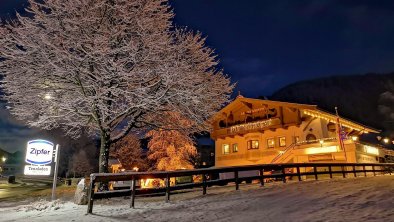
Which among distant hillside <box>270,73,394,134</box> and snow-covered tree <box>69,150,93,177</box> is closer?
snow-covered tree <box>69,150,93,177</box>

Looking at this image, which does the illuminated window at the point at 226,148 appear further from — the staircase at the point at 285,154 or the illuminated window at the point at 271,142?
the staircase at the point at 285,154

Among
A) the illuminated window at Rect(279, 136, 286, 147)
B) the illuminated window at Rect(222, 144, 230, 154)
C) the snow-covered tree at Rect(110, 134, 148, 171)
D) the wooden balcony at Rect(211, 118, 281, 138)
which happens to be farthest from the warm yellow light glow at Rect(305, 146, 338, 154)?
the snow-covered tree at Rect(110, 134, 148, 171)

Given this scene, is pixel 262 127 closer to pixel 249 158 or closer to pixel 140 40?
pixel 249 158

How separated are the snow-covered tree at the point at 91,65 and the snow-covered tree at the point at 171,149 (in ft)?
57.9

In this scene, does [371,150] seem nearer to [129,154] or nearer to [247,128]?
[247,128]

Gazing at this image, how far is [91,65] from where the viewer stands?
14.2 meters

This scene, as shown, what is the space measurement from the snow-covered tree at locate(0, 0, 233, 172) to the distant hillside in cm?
6216

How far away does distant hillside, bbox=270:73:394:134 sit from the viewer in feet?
→ 248

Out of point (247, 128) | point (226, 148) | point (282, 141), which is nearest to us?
point (282, 141)

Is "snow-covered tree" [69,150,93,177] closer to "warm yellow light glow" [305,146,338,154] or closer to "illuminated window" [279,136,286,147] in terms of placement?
"illuminated window" [279,136,286,147]

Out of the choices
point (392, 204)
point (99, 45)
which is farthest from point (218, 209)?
point (99, 45)

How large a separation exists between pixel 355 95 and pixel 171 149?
7539 cm

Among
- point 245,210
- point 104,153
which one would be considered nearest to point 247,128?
point 104,153

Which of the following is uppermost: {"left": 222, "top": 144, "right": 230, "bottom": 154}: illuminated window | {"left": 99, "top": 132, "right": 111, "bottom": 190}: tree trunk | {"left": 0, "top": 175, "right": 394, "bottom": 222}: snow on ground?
{"left": 222, "top": 144, "right": 230, "bottom": 154}: illuminated window
